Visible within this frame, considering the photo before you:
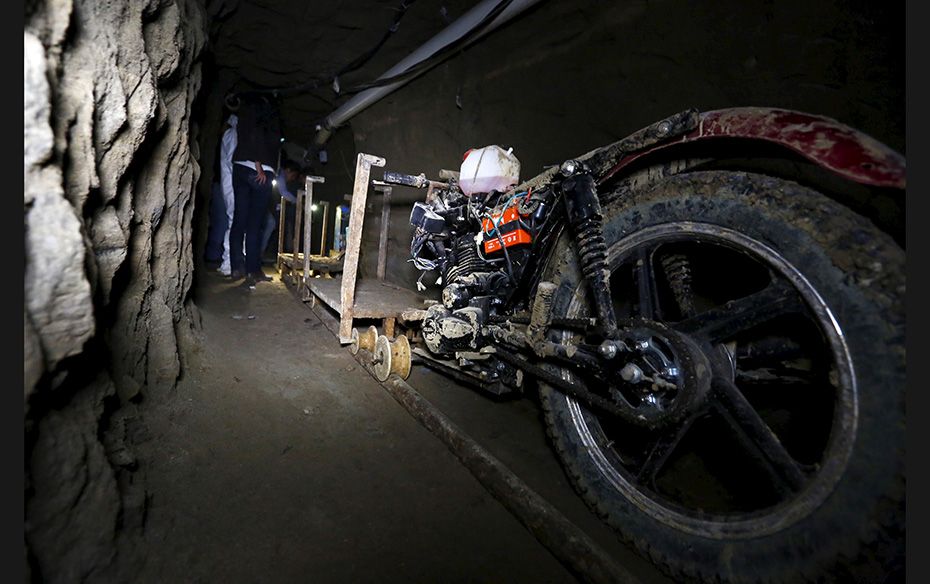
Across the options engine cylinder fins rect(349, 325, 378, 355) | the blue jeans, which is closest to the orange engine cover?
engine cylinder fins rect(349, 325, 378, 355)

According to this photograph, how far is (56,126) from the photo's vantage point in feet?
4.24

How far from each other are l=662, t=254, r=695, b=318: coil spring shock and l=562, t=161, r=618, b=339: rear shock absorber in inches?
19.0

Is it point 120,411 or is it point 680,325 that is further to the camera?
point 120,411

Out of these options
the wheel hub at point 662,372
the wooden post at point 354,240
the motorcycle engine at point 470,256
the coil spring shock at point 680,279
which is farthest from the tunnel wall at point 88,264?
the coil spring shock at point 680,279

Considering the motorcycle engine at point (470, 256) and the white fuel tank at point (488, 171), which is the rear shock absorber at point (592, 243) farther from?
the white fuel tank at point (488, 171)

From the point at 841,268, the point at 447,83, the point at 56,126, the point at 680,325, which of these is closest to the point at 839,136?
the point at 841,268

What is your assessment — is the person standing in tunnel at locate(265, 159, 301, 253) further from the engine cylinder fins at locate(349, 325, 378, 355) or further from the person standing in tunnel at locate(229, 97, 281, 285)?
the engine cylinder fins at locate(349, 325, 378, 355)

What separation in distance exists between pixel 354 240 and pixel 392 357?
109 cm

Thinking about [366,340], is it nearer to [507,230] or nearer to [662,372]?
[507,230]

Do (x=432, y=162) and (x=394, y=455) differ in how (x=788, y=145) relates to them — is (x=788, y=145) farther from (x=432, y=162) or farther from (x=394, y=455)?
(x=432, y=162)

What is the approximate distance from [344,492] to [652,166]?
2.44 meters

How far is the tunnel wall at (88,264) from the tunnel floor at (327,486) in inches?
8.5

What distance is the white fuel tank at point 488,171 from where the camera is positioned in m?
2.80

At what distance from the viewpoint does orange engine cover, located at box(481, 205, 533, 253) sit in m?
2.42
